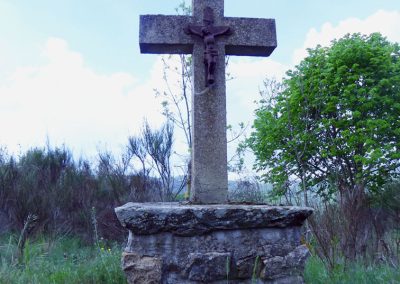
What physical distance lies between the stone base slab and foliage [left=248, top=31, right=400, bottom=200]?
6725 mm

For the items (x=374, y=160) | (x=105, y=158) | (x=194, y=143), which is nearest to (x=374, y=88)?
(x=374, y=160)

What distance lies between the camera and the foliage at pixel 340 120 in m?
9.77

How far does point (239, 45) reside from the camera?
417 cm

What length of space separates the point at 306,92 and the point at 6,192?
7.36 meters

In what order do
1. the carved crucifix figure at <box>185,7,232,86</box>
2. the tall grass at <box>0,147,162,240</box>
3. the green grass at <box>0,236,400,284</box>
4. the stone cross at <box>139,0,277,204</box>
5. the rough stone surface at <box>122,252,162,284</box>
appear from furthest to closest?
the tall grass at <box>0,147,162,240</box> → the carved crucifix figure at <box>185,7,232,86</box> → the stone cross at <box>139,0,277,204</box> → the green grass at <box>0,236,400,284</box> → the rough stone surface at <box>122,252,162,284</box>

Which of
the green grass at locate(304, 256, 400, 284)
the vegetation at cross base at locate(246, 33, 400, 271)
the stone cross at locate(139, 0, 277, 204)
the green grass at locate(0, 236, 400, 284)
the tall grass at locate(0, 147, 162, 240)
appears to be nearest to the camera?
the green grass at locate(304, 256, 400, 284)

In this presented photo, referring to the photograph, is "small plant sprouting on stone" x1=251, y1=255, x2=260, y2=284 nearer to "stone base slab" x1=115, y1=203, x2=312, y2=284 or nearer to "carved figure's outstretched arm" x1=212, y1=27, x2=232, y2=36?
"stone base slab" x1=115, y1=203, x2=312, y2=284

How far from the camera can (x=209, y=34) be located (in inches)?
158

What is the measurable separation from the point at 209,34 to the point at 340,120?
22.7 ft

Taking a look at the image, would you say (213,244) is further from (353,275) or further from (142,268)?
(353,275)

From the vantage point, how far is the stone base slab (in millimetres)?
2836

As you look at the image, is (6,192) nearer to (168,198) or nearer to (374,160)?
(168,198)

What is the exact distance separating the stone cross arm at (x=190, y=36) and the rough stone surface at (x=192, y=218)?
1809 millimetres

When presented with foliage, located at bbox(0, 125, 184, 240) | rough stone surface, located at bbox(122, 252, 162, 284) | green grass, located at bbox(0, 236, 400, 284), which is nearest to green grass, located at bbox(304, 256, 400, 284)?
green grass, located at bbox(0, 236, 400, 284)
